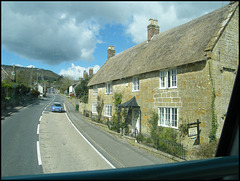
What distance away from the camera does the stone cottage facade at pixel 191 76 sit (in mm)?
9438

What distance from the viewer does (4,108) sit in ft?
3.43

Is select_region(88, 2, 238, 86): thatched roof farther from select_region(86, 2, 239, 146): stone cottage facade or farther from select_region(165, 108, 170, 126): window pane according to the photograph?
select_region(165, 108, 170, 126): window pane

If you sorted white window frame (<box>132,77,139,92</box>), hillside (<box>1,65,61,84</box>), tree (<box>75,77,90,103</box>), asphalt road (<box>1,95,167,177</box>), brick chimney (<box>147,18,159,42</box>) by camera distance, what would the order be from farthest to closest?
tree (<box>75,77,90,103</box>), brick chimney (<box>147,18,159,42</box>), white window frame (<box>132,77,139,92</box>), hillside (<box>1,65,61,84</box>), asphalt road (<box>1,95,167,177</box>)

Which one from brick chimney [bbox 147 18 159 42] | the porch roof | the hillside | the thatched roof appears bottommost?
the porch roof

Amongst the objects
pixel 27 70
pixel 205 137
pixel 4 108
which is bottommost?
pixel 205 137

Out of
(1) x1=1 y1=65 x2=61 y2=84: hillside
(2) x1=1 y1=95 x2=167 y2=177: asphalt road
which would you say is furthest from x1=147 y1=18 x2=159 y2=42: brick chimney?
(1) x1=1 y1=65 x2=61 y2=84: hillside

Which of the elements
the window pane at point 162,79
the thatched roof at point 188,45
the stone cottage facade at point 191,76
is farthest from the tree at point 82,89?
the window pane at point 162,79

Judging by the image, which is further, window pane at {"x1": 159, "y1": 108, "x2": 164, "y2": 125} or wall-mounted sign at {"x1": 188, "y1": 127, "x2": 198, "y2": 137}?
window pane at {"x1": 159, "y1": 108, "x2": 164, "y2": 125}

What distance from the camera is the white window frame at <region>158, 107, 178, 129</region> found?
11.2 m

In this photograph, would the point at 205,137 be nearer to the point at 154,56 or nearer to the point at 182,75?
the point at 182,75

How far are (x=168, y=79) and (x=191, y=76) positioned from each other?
193cm

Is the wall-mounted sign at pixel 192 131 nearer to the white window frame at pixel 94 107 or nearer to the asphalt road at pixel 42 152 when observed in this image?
the asphalt road at pixel 42 152

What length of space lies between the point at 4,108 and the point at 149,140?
11448 mm

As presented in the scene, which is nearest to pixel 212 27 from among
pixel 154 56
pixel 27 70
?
pixel 154 56
